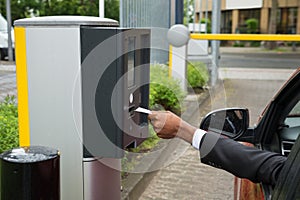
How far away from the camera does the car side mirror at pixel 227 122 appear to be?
8.30 feet

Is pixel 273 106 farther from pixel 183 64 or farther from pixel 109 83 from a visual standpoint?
pixel 183 64

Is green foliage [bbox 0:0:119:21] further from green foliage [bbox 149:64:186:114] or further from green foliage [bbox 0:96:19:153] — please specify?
green foliage [bbox 0:96:19:153]

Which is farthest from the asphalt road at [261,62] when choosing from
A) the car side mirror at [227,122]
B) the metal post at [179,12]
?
the car side mirror at [227,122]

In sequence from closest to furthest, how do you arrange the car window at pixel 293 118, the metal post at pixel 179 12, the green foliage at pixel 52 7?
the car window at pixel 293 118, the metal post at pixel 179 12, the green foliage at pixel 52 7

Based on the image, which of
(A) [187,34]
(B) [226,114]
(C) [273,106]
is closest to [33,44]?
(B) [226,114]

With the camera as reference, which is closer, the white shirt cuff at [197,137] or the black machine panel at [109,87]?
the white shirt cuff at [197,137]

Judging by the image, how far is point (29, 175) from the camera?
2229 millimetres

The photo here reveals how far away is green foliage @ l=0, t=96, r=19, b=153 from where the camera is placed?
373 centimetres

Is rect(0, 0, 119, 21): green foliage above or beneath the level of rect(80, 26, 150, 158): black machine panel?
above

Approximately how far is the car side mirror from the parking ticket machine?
14.1 inches

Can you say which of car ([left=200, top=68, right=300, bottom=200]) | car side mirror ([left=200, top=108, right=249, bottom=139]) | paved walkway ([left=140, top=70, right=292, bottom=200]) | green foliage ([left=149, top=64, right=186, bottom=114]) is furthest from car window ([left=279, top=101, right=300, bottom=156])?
green foliage ([left=149, top=64, right=186, bottom=114])

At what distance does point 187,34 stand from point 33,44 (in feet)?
16.6

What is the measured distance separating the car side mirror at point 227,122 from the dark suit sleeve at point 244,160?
1.63ft

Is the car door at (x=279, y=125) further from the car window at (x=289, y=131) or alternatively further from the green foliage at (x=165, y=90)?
the green foliage at (x=165, y=90)
